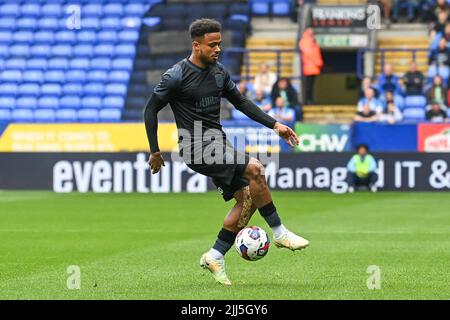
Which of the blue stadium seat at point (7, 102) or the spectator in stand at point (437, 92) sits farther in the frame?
the blue stadium seat at point (7, 102)

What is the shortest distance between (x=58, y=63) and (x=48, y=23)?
1775 millimetres

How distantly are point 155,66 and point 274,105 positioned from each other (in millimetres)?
5078

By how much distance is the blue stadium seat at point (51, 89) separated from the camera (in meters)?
31.8

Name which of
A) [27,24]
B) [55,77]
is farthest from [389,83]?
[27,24]

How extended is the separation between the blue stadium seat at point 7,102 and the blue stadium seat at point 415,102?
34.3ft

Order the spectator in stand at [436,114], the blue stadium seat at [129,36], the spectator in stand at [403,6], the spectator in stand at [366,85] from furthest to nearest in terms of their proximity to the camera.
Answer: the blue stadium seat at [129,36]
the spectator in stand at [403,6]
the spectator in stand at [366,85]
the spectator in stand at [436,114]

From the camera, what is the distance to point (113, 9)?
3366 cm

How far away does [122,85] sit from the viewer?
3162 centimetres

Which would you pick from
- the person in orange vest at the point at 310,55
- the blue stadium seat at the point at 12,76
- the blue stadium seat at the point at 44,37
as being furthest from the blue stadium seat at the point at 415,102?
the blue stadium seat at the point at 12,76

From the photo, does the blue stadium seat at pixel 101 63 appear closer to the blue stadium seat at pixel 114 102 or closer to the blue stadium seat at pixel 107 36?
the blue stadium seat at pixel 107 36

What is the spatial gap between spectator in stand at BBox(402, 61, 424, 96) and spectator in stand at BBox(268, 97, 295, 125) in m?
2.95

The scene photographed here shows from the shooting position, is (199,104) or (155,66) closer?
(199,104)
